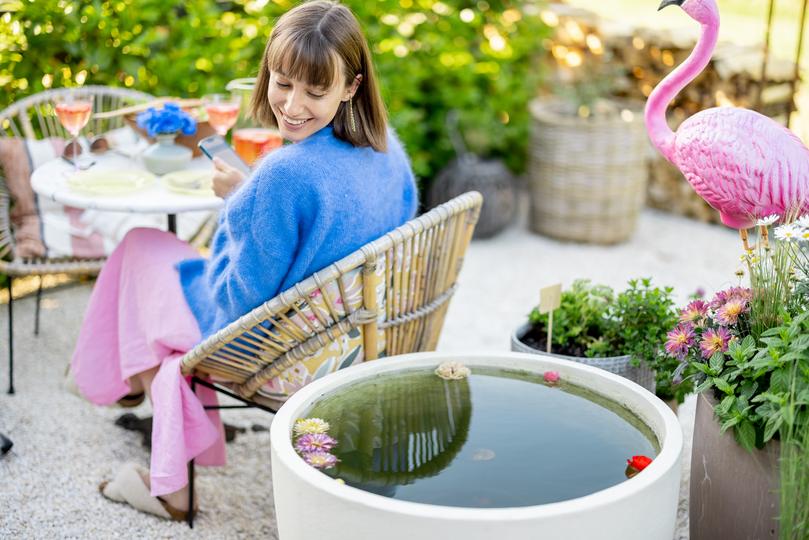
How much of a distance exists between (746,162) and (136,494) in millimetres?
1862

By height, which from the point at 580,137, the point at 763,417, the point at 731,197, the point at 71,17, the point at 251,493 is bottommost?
the point at 251,493

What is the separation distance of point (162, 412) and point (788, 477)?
1427 mm

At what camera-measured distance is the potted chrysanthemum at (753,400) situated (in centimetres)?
185

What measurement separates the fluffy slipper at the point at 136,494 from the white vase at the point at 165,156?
0.88 meters

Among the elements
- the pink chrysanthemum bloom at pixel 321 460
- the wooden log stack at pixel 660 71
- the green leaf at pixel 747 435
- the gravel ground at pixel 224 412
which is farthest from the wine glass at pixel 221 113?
the wooden log stack at pixel 660 71

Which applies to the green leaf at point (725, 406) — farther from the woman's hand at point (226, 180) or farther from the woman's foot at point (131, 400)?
the woman's foot at point (131, 400)

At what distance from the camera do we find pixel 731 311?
83.2 inches

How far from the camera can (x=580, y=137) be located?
15.5 ft

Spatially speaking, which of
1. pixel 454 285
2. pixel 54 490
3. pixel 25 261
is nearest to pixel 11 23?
pixel 25 261

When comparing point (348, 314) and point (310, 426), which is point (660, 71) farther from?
point (310, 426)

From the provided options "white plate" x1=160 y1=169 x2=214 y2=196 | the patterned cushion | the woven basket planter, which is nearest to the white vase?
"white plate" x1=160 y1=169 x2=214 y2=196

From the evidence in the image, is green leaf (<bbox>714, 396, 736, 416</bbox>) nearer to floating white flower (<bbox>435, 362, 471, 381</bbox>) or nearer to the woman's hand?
floating white flower (<bbox>435, 362, 471, 381</bbox>)

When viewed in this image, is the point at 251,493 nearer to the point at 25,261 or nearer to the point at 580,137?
the point at 25,261

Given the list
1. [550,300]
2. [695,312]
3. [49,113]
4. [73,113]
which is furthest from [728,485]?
[49,113]
